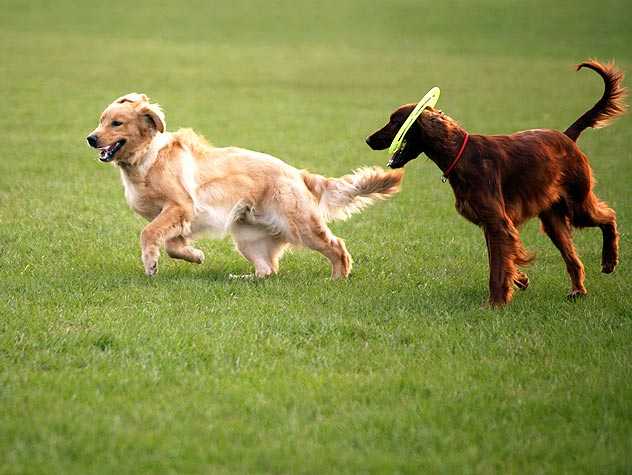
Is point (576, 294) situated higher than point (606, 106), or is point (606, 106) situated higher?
point (606, 106)

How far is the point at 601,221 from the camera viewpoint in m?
8.19

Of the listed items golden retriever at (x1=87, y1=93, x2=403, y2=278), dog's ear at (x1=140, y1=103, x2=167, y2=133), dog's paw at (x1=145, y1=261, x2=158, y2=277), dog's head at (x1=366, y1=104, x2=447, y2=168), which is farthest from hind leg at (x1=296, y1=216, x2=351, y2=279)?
dog's ear at (x1=140, y1=103, x2=167, y2=133)

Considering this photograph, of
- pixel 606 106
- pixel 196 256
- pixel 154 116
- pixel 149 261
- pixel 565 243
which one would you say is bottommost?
pixel 196 256

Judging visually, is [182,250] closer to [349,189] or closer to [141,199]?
[141,199]

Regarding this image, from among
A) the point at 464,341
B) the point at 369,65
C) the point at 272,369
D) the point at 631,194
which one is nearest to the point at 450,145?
the point at 464,341

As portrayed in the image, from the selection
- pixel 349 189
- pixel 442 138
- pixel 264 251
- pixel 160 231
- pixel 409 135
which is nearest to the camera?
pixel 442 138

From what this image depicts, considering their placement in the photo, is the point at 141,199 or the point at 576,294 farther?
the point at 141,199

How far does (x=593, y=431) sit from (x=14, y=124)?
15.7m

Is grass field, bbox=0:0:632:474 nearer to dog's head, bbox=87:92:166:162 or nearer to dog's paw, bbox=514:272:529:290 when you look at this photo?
dog's paw, bbox=514:272:529:290

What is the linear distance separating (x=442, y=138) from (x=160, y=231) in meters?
2.53

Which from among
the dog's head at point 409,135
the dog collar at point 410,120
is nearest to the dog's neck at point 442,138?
the dog's head at point 409,135

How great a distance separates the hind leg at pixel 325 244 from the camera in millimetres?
8797

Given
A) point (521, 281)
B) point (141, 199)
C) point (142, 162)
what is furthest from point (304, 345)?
point (142, 162)

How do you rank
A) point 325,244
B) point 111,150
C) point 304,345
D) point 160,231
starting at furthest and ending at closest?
point 325,244
point 111,150
point 160,231
point 304,345
